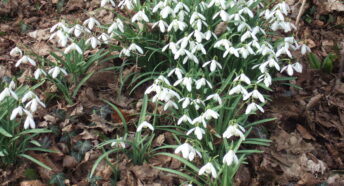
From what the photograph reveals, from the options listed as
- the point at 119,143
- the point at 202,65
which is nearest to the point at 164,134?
the point at 119,143

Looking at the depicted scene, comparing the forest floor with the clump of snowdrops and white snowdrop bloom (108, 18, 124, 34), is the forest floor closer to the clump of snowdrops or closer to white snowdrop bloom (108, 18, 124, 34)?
the clump of snowdrops

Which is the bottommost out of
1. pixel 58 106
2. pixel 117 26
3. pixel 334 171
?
pixel 334 171

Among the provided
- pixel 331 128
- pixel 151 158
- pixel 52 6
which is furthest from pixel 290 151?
pixel 52 6

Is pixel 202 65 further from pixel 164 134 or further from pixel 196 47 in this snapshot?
pixel 164 134

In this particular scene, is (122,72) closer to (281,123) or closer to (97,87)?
(97,87)

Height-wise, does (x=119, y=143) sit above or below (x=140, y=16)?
below

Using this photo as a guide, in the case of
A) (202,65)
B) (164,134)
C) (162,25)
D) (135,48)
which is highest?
(162,25)
